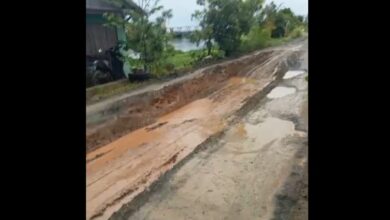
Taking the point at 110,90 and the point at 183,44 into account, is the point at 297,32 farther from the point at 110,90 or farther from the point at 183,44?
the point at 110,90

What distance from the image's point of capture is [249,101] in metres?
1.32

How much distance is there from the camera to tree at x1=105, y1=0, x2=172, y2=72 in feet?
4.26

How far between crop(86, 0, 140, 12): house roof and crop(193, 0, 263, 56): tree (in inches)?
8.8

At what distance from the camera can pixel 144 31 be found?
1.33 metres

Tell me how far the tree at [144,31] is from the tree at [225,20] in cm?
12

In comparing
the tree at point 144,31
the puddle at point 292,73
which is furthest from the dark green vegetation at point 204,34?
the puddle at point 292,73

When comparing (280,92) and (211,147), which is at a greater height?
(280,92)

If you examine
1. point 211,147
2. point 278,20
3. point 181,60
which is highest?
point 278,20

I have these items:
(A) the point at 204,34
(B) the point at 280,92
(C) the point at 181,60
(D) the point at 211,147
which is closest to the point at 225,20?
(A) the point at 204,34

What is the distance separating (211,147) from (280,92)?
1.00 feet
